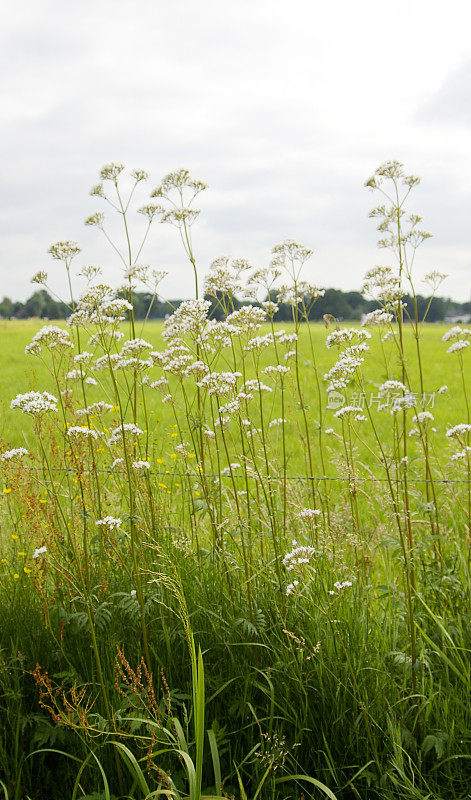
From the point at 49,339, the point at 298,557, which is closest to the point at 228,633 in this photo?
the point at 298,557

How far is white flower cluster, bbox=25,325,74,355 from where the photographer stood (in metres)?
3.14

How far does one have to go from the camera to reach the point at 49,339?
321 cm

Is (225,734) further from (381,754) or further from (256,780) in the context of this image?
(381,754)

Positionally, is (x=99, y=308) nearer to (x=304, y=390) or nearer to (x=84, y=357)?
(x=84, y=357)

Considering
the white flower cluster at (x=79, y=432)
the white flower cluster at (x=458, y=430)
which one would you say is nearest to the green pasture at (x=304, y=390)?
the white flower cluster at (x=458, y=430)

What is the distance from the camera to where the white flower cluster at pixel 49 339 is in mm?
3143

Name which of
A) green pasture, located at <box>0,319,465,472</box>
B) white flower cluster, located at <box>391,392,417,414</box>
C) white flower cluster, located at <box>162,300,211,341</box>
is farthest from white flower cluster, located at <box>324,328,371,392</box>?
white flower cluster, located at <box>162,300,211,341</box>

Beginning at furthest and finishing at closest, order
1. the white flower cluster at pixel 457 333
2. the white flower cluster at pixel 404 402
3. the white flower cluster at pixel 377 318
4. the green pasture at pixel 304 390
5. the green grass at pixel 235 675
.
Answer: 1. the green pasture at pixel 304 390
2. the white flower cluster at pixel 457 333
3. the white flower cluster at pixel 377 318
4. the white flower cluster at pixel 404 402
5. the green grass at pixel 235 675

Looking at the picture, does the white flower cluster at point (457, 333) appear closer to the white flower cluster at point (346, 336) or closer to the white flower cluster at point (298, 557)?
the white flower cluster at point (346, 336)

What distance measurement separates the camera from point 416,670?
9.29 feet

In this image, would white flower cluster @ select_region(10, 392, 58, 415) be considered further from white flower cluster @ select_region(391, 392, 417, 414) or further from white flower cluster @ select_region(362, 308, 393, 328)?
white flower cluster @ select_region(362, 308, 393, 328)

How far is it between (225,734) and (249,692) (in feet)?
0.84

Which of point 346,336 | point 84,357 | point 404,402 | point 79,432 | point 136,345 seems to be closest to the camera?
point 404,402

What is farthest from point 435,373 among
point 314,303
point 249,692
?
point 249,692
